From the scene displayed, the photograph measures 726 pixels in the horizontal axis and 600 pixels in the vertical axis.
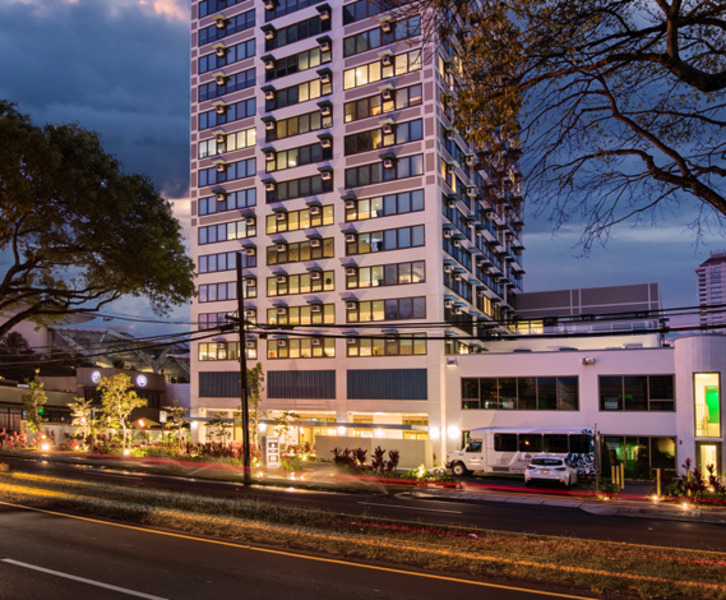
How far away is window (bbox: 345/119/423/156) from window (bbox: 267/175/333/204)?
338cm

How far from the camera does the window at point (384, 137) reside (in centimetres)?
4959

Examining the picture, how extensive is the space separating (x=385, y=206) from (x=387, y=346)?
1112 centimetres

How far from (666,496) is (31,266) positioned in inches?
1030

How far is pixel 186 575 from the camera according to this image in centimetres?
1067

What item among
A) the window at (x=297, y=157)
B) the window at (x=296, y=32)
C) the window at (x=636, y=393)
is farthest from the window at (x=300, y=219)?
the window at (x=636, y=393)

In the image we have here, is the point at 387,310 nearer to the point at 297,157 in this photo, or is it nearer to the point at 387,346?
the point at 387,346

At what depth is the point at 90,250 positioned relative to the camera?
2245 centimetres

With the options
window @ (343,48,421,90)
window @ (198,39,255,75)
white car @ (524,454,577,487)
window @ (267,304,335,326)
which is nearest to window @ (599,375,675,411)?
white car @ (524,454,577,487)

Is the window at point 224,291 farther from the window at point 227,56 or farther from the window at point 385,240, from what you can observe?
the window at point 227,56

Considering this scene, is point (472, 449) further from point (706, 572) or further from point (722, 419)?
point (706, 572)

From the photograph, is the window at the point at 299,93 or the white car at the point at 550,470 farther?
the window at the point at 299,93

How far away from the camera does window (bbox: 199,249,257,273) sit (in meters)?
58.1

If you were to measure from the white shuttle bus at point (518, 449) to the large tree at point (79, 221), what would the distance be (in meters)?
20.6

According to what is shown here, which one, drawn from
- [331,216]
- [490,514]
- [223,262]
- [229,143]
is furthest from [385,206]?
[490,514]
